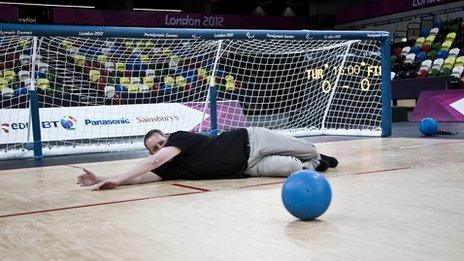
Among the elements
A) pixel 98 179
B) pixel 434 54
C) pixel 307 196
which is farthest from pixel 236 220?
pixel 434 54

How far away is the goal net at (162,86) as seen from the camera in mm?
7453

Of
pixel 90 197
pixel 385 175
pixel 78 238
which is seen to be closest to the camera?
pixel 78 238

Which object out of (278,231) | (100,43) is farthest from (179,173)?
(100,43)

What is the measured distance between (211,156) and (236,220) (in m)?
1.40

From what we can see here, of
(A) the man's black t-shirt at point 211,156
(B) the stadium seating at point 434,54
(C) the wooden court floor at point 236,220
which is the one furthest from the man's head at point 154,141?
(B) the stadium seating at point 434,54

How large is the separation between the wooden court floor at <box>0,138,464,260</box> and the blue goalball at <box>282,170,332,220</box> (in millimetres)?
62

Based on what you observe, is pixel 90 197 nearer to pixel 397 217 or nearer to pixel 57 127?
pixel 397 217

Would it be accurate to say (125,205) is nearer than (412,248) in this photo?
No

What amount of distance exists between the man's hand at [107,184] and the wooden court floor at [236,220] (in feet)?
0.16

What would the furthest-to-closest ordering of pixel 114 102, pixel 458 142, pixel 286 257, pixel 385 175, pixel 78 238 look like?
pixel 114 102, pixel 458 142, pixel 385 175, pixel 78 238, pixel 286 257

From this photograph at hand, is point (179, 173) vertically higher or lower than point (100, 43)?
lower

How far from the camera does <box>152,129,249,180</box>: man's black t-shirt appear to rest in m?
4.06

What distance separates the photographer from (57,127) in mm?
7836

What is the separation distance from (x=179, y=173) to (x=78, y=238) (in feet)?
6.07
